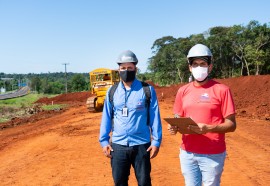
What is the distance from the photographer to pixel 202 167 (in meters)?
3.22

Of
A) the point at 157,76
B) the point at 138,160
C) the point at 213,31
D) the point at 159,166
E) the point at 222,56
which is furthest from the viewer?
the point at 157,76

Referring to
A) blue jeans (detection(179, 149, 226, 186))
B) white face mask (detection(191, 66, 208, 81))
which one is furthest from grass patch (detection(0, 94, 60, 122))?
white face mask (detection(191, 66, 208, 81))

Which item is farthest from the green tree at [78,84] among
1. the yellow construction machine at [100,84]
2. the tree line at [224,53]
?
the yellow construction machine at [100,84]

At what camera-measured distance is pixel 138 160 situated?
3.71m

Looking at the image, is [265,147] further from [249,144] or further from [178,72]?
[178,72]

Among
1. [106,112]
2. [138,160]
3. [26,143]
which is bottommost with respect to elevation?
[26,143]

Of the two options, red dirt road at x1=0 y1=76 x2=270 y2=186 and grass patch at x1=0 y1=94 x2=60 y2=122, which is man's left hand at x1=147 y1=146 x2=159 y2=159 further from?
grass patch at x1=0 y1=94 x2=60 y2=122

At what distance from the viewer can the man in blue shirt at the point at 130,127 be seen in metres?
3.69

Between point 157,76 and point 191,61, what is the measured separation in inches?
Result: 2197

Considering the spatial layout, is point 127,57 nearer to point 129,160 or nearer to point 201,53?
point 201,53

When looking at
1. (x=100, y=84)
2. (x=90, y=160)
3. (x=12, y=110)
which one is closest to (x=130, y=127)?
(x=90, y=160)

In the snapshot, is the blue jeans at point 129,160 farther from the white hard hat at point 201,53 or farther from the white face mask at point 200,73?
the white hard hat at point 201,53

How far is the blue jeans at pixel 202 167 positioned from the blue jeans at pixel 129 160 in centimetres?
53

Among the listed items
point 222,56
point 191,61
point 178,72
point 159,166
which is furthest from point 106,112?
point 178,72
